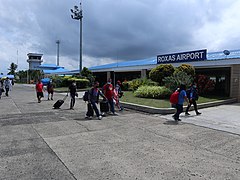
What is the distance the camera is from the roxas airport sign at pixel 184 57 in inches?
685

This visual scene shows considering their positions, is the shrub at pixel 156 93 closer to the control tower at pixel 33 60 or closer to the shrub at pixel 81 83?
the shrub at pixel 81 83

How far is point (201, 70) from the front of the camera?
67.5 feet

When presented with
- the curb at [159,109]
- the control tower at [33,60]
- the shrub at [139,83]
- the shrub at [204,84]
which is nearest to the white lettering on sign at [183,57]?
the shrub at [204,84]

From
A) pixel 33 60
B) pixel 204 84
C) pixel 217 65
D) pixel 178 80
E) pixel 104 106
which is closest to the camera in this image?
pixel 104 106

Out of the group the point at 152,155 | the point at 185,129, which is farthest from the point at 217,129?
the point at 152,155

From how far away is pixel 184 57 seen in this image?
61.3ft

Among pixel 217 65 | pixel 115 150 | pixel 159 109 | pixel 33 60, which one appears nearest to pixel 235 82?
pixel 217 65

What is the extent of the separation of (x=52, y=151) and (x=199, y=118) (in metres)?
6.65

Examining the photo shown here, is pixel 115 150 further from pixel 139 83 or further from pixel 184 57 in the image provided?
pixel 184 57

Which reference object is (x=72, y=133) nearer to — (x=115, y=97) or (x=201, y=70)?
(x=115, y=97)

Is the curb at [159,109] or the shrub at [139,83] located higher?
the shrub at [139,83]

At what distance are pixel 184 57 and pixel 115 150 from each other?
51.2 ft

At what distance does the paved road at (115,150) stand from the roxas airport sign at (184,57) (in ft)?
35.2

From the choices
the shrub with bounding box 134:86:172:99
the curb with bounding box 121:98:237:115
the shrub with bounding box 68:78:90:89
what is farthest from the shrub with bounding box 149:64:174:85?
the shrub with bounding box 68:78:90:89
